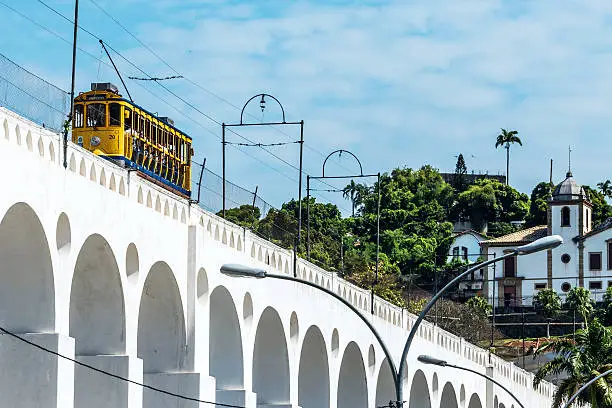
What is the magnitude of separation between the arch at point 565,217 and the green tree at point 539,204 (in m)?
18.0

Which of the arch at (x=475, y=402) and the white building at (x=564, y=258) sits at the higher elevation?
the white building at (x=564, y=258)

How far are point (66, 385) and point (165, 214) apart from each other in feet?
28.5

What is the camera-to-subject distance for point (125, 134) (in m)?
47.3

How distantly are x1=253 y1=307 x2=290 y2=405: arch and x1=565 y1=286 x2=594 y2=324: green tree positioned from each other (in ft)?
297

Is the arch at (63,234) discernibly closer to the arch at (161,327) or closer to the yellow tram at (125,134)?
the arch at (161,327)

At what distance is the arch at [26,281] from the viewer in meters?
34.0

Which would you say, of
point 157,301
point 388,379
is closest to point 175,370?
point 157,301

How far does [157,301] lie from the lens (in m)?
42.7

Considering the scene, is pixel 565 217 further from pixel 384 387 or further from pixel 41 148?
pixel 41 148

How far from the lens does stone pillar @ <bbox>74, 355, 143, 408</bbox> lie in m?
37.9

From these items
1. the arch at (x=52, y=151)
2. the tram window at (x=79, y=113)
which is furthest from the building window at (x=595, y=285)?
the arch at (x=52, y=151)

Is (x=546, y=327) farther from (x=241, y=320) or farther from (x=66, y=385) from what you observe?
(x=66, y=385)

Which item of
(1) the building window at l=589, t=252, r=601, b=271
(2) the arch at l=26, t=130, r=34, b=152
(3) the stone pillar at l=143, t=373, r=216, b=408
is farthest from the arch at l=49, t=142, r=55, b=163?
(1) the building window at l=589, t=252, r=601, b=271

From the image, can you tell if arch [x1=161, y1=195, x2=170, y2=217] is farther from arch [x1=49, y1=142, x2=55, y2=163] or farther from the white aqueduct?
arch [x1=49, y1=142, x2=55, y2=163]
